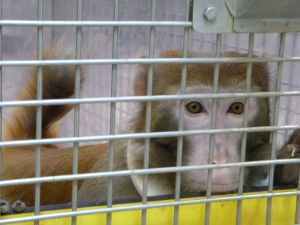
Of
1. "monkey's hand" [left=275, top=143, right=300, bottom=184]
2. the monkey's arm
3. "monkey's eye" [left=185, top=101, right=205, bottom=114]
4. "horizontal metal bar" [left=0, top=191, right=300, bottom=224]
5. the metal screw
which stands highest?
the metal screw

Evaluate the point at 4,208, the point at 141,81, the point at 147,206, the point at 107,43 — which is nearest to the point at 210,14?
Result: the point at 147,206

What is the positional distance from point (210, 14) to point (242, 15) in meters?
0.05

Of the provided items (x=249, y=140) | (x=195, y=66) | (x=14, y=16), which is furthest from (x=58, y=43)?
(x=14, y=16)

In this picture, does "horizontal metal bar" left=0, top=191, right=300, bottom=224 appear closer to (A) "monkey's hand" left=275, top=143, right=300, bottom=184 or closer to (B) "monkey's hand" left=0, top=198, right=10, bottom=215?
(B) "monkey's hand" left=0, top=198, right=10, bottom=215

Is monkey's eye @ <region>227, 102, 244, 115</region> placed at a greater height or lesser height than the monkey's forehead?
lesser

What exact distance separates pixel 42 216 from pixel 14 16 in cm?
171

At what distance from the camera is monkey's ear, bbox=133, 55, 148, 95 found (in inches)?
59.6

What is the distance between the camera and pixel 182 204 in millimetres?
948

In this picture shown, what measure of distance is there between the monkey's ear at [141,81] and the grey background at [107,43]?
0.14ft

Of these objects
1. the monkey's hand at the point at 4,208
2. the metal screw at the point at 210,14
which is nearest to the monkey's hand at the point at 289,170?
the metal screw at the point at 210,14

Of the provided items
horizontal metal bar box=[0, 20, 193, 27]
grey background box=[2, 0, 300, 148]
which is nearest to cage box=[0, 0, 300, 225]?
horizontal metal bar box=[0, 20, 193, 27]

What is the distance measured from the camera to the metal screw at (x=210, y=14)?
869mm

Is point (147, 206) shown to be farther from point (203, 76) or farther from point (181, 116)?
point (203, 76)

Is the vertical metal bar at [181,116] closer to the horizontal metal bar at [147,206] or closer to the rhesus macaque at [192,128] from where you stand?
the horizontal metal bar at [147,206]
